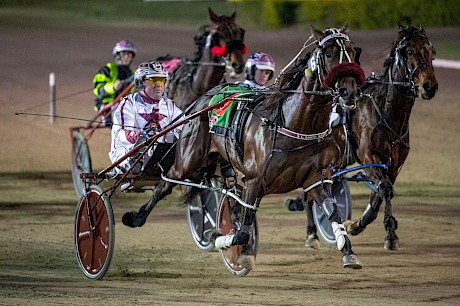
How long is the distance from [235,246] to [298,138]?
Answer: 1.14m

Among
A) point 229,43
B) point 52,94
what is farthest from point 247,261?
point 52,94

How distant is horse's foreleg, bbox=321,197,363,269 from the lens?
7840 mm

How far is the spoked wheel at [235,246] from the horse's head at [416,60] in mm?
1829

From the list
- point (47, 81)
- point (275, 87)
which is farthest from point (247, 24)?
point (275, 87)

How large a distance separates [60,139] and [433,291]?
33.2 feet

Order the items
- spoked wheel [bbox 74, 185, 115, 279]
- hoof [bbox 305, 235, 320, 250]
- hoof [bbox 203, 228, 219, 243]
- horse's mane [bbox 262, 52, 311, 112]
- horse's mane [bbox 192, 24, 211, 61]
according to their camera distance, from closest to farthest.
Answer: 1. horse's mane [bbox 262, 52, 311, 112]
2. spoked wheel [bbox 74, 185, 115, 279]
3. hoof [bbox 203, 228, 219, 243]
4. hoof [bbox 305, 235, 320, 250]
5. horse's mane [bbox 192, 24, 211, 61]

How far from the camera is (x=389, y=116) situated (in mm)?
9867

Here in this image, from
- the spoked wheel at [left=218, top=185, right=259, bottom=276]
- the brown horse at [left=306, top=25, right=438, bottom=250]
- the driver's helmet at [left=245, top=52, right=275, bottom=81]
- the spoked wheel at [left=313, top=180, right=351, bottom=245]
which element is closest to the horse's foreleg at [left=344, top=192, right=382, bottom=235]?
the brown horse at [left=306, top=25, right=438, bottom=250]

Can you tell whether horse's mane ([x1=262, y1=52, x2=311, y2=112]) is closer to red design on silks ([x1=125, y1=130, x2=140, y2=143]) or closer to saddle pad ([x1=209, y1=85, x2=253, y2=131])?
saddle pad ([x1=209, y1=85, x2=253, y2=131])

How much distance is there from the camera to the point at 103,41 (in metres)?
26.1

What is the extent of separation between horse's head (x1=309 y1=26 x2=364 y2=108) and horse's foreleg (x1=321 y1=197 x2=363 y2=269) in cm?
79

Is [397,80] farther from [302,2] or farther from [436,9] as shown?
[302,2]

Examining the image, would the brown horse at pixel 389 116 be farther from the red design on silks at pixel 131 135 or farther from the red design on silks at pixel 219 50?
the red design on silks at pixel 219 50

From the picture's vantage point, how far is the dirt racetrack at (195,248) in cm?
800
